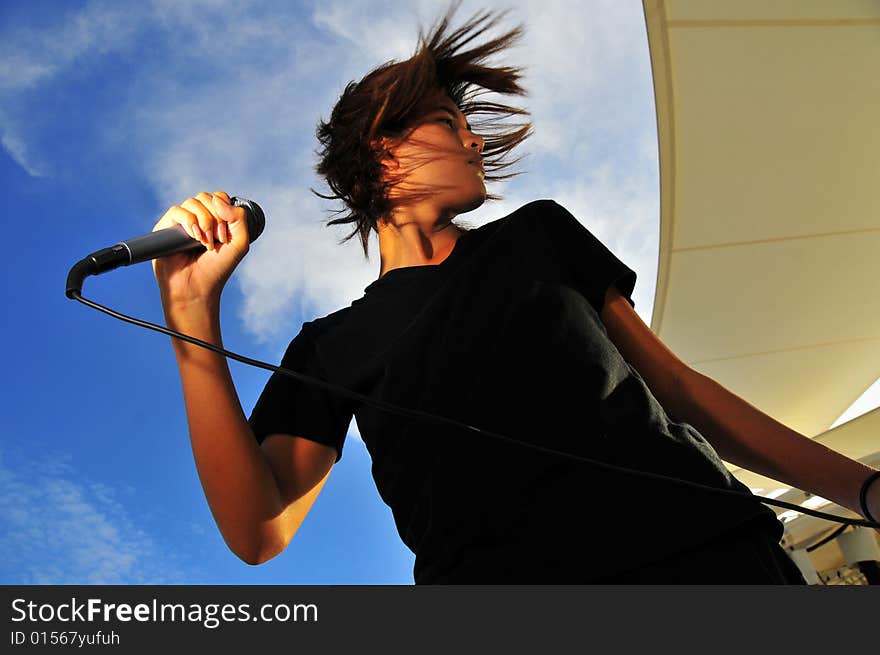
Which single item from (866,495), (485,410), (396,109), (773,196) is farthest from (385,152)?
(773,196)

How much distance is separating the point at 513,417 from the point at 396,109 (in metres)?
0.54

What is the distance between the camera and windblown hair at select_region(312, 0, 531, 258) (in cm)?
103

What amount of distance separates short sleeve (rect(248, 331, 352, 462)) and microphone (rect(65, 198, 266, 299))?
0.21m

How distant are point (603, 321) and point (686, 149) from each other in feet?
10.6

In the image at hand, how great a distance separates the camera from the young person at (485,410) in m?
0.60

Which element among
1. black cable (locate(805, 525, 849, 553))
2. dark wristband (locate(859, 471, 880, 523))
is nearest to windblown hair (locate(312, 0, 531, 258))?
dark wristband (locate(859, 471, 880, 523))

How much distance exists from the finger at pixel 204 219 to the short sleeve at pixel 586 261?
1.28 ft

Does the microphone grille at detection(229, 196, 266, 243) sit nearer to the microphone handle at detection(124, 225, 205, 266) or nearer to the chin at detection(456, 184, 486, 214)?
the microphone handle at detection(124, 225, 205, 266)

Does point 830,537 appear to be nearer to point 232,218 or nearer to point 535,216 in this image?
point 535,216

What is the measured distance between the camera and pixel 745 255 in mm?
4199

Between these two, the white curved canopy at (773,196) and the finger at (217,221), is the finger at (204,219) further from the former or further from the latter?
the white curved canopy at (773,196)

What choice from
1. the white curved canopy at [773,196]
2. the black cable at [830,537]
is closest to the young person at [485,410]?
the white curved canopy at [773,196]
